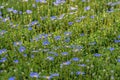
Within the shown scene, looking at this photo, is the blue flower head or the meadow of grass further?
the meadow of grass

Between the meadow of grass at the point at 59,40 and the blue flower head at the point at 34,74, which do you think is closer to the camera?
the blue flower head at the point at 34,74

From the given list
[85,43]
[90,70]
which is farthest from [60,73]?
[85,43]

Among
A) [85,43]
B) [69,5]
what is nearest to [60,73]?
[85,43]

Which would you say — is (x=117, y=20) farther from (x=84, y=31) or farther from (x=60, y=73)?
(x=60, y=73)

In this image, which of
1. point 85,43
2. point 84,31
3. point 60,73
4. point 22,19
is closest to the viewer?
point 60,73

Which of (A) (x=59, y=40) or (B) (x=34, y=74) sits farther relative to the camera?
(A) (x=59, y=40)

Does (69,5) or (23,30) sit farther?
(69,5)

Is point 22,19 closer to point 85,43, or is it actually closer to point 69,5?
point 69,5

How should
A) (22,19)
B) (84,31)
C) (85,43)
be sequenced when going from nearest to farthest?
(85,43), (84,31), (22,19)
